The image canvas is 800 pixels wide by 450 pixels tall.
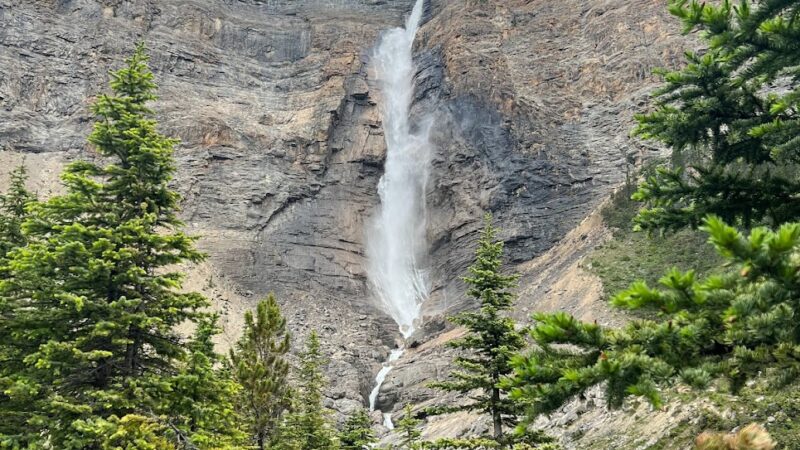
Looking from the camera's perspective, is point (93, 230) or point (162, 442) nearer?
point (162, 442)

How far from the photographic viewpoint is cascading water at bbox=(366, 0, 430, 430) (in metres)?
51.8

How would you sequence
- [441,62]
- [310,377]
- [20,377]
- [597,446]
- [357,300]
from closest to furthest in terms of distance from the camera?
[20,377]
[597,446]
[310,377]
[357,300]
[441,62]

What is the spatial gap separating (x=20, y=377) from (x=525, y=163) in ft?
158

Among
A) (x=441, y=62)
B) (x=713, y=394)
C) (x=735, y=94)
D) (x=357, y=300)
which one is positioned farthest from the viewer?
(x=441, y=62)

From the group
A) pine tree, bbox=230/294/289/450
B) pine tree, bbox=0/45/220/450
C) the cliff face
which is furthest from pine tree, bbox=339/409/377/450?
the cliff face

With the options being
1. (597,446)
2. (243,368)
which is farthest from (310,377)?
(597,446)

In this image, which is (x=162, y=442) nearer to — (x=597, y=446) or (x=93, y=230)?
(x=93, y=230)

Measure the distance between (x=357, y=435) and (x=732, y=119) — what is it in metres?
13.4

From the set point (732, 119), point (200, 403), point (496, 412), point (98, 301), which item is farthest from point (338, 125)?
point (732, 119)

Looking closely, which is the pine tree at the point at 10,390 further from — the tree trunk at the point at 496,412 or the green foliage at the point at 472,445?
the tree trunk at the point at 496,412

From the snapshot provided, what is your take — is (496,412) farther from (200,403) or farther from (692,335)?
(692,335)

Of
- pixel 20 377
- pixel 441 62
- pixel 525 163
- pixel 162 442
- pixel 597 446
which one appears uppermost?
pixel 441 62

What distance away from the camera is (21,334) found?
10188 mm

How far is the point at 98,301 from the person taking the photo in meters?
10.4
